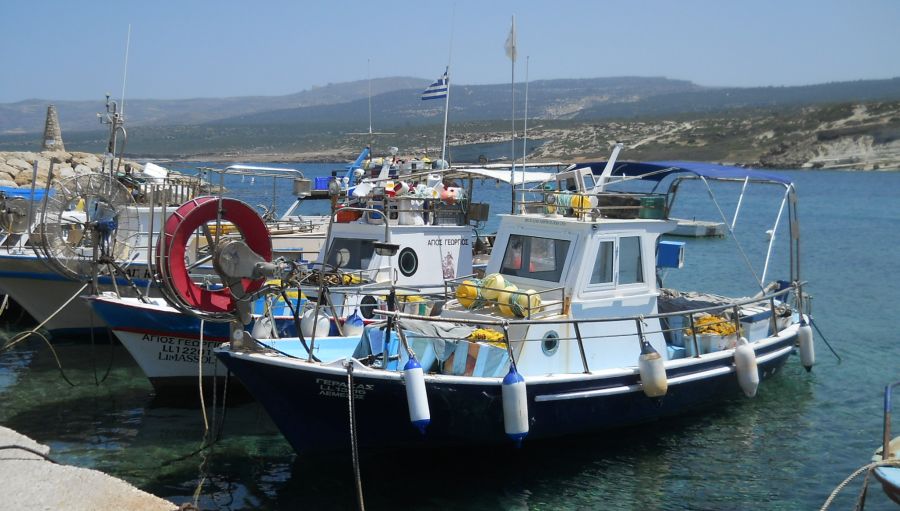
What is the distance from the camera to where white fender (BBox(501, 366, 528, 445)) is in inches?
417

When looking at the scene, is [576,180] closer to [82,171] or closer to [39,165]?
[82,171]

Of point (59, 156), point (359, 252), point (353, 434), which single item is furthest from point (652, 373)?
point (59, 156)

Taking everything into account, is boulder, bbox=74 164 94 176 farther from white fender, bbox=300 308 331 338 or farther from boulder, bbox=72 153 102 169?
boulder, bbox=72 153 102 169

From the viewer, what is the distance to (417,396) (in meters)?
10.3

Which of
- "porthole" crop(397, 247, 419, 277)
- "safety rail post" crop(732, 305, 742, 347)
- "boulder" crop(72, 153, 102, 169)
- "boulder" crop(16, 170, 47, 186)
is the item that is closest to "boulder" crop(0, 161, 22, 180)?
"boulder" crop(16, 170, 47, 186)

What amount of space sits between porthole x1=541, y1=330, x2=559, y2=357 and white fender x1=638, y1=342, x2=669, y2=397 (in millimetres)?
1113

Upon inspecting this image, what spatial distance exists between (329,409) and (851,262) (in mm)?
27584

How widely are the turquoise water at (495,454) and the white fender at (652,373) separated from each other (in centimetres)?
109

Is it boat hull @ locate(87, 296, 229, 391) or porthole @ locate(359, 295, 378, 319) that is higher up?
porthole @ locate(359, 295, 378, 319)

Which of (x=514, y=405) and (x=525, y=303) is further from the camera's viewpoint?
(x=525, y=303)

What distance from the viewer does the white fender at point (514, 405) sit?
10.6m

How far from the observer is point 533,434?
11.8 metres

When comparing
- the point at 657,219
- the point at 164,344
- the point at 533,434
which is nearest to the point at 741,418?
the point at 657,219

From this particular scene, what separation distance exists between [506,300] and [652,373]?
6.88 feet
